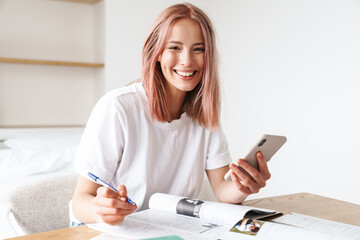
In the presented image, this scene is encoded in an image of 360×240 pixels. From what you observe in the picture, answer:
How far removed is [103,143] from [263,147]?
1.50ft

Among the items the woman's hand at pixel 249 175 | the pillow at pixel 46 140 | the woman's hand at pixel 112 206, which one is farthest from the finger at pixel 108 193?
the pillow at pixel 46 140

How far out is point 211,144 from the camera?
1468 mm

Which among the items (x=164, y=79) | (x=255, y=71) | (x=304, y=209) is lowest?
(x=304, y=209)

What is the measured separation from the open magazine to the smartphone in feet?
0.53

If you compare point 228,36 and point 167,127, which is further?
point 228,36

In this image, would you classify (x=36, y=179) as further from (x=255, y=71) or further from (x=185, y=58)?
(x=255, y=71)

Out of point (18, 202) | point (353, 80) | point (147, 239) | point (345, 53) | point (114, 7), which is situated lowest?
point (18, 202)

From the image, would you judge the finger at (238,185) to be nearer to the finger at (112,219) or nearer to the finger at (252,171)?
the finger at (252,171)

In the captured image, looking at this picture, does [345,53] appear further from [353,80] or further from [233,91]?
[233,91]

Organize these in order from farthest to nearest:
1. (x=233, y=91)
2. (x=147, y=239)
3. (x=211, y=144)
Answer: (x=233, y=91), (x=211, y=144), (x=147, y=239)

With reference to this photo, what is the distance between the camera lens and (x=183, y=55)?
1.31 m

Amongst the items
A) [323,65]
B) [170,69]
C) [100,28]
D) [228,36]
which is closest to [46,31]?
[100,28]

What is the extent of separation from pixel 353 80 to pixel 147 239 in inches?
79.4

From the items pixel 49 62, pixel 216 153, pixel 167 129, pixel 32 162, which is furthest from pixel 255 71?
pixel 167 129
